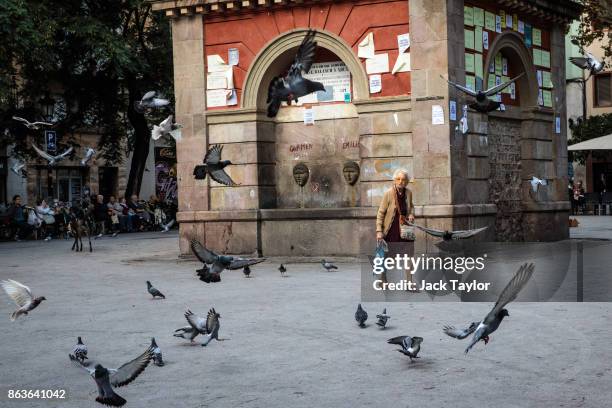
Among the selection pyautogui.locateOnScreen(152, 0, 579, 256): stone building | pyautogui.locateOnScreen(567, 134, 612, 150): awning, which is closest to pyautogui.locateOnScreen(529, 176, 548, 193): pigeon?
pyautogui.locateOnScreen(152, 0, 579, 256): stone building

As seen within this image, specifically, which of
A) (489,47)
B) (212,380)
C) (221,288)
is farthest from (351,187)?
(212,380)

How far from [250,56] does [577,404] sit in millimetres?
13848

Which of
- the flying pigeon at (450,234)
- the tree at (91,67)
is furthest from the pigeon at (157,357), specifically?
the tree at (91,67)

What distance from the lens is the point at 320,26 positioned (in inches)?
735

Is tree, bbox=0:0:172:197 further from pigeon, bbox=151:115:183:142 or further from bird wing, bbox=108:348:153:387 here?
bird wing, bbox=108:348:153:387

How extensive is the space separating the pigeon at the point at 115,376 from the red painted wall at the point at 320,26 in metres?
12.0

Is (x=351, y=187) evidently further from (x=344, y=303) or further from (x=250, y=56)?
(x=344, y=303)

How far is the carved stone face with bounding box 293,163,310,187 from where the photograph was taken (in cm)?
1941

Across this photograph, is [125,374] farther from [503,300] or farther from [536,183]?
[536,183]

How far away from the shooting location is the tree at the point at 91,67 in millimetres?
32156

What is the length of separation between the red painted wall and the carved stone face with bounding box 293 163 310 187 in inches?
68.5

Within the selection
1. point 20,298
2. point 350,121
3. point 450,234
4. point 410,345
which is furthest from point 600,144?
point 410,345

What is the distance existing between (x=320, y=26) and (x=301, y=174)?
9.26 feet

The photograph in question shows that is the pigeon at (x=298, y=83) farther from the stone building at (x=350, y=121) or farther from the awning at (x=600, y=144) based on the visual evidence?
the awning at (x=600, y=144)
